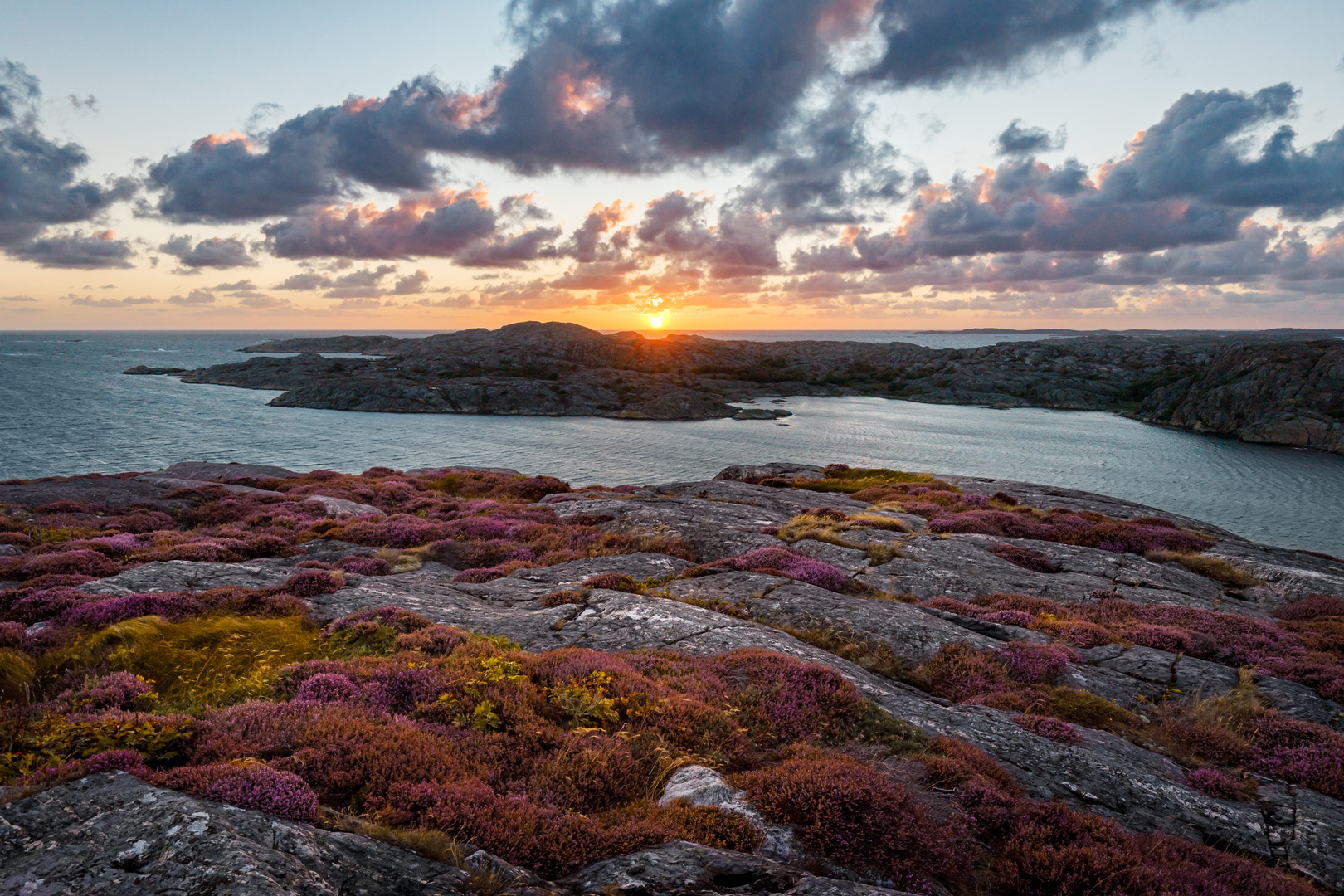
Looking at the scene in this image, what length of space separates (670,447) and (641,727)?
112m

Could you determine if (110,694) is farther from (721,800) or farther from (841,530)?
(841,530)

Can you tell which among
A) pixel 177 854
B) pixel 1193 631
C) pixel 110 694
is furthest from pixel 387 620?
pixel 1193 631

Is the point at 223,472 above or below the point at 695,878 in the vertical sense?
below

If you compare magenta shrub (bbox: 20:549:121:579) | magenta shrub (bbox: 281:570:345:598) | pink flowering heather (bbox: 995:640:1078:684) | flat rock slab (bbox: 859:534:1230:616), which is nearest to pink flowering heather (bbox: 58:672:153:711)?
magenta shrub (bbox: 281:570:345:598)

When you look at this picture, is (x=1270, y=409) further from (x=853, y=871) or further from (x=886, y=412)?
(x=853, y=871)

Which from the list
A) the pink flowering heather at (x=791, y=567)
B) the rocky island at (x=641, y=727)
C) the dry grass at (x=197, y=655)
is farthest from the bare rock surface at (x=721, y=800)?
the pink flowering heather at (x=791, y=567)

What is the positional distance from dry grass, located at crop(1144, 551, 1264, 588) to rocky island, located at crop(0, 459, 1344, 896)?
3857 millimetres

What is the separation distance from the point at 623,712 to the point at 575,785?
207cm

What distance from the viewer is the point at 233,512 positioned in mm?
30391

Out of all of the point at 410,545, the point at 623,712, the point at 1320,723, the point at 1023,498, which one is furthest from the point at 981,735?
the point at 1023,498

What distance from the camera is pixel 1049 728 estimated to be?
405 inches

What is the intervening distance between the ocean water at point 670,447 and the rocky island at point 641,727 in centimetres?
6987

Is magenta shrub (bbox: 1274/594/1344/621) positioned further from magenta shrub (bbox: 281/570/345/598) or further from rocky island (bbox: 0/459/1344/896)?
magenta shrub (bbox: 281/570/345/598)

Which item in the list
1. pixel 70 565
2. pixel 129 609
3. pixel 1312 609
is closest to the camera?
pixel 129 609
